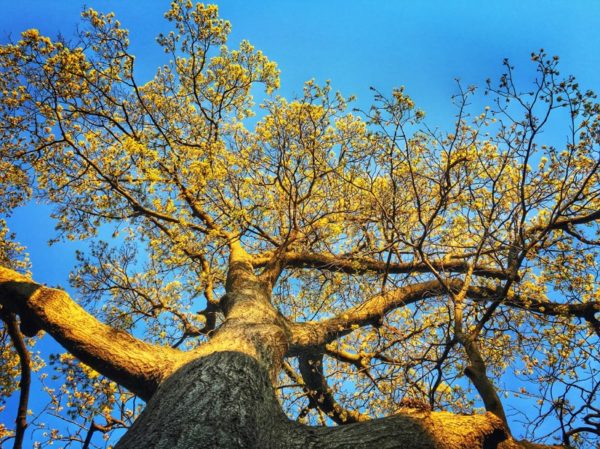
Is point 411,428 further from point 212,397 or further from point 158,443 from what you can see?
point 158,443

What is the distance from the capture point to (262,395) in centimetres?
262

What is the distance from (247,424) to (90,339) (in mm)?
1864

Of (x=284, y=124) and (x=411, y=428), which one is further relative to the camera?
(x=284, y=124)

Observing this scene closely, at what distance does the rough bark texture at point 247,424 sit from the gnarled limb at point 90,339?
573mm

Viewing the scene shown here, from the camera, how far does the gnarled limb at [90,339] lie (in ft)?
10.4

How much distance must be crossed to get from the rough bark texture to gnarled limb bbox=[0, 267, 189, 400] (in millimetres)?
573

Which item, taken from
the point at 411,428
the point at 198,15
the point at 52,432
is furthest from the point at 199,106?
the point at 411,428

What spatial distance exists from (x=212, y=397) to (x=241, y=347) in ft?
2.89

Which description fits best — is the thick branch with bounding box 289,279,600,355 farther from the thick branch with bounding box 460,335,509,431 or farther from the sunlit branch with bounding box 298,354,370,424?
the thick branch with bounding box 460,335,509,431

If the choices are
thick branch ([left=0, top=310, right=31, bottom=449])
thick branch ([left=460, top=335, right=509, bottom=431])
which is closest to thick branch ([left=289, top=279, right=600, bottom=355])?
→ thick branch ([left=460, top=335, right=509, bottom=431])

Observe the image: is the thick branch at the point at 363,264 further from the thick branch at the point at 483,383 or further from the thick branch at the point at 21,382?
the thick branch at the point at 21,382

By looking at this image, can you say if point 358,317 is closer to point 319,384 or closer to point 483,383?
point 319,384

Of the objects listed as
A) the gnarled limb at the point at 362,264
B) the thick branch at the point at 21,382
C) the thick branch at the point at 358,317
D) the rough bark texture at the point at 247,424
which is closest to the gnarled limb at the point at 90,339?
the rough bark texture at the point at 247,424

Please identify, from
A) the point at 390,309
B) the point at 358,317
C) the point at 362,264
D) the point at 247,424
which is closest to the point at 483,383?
the point at 247,424
